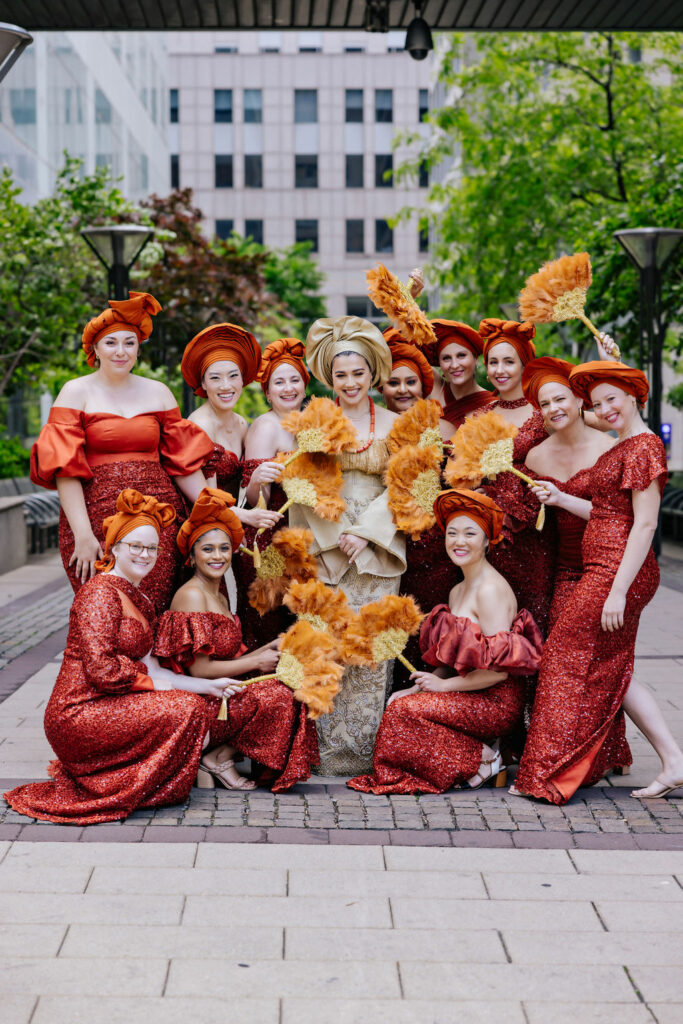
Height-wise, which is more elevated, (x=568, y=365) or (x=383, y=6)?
(x=383, y=6)

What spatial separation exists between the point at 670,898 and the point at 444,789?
1461 mm

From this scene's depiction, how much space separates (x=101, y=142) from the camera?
33.5 meters

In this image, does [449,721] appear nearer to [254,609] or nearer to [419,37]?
[254,609]

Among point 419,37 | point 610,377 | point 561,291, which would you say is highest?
point 419,37

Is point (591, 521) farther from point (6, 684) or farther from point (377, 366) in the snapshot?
point (6, 684)

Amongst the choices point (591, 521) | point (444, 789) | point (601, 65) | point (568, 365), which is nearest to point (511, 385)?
point (568, 365)

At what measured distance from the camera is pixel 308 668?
5734 mm

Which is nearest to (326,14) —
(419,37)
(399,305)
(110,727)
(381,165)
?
(419,37)

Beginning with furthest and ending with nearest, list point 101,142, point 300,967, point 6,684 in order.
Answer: point 101,142
point 6,684
point 300,967

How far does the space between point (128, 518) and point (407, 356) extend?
68.5 inches

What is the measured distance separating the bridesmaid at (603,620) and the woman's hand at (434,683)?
40 cm

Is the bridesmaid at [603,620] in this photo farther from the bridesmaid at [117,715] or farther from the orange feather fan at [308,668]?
the bridesmaid at [117,715]

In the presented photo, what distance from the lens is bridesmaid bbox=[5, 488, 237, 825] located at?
5.35 meters

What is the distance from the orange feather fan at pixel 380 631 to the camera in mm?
5910
